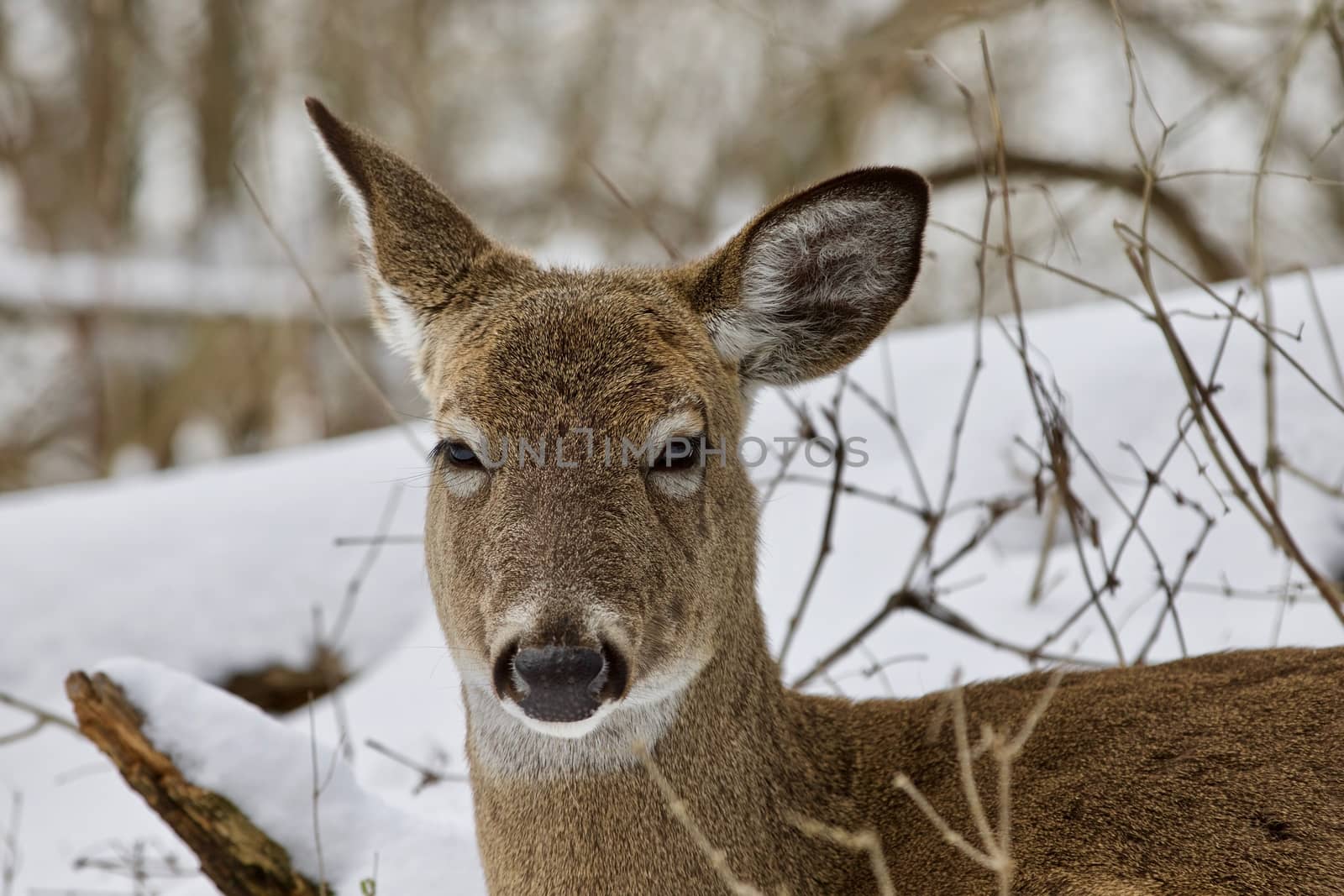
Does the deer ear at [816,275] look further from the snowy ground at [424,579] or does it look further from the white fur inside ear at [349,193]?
the snowy ground at [424,579]

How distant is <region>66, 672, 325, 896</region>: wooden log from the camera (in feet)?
11.2

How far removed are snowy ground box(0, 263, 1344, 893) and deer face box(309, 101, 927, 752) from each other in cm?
81

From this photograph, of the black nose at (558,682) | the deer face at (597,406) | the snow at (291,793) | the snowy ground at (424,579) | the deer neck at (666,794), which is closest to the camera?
the black nose at (558,682)

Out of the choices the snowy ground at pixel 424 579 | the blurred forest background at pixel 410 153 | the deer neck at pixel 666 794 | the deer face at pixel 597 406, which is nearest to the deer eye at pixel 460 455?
the deer face at pixel 597 406

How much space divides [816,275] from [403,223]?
961 mm

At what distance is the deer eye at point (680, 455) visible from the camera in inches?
110

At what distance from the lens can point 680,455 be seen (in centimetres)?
282

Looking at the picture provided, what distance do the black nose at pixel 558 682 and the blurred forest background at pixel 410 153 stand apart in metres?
6.98

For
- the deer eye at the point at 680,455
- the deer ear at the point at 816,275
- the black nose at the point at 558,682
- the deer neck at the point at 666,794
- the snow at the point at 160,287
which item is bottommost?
the deer neck at the point at 666,794

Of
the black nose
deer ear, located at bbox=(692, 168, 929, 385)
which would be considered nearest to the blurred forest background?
deer ear, located at bbox=(692, 168, 929, 385)

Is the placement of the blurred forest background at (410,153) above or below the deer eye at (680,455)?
above

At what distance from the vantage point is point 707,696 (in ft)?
9.45

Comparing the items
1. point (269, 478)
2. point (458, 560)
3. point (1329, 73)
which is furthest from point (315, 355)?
point (458, 560)

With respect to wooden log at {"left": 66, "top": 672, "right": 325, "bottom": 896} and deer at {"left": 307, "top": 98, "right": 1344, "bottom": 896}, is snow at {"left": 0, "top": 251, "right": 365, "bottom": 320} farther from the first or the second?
deer at {"left": 307, "top": 98, "right": 1344, "bottom": 896}
